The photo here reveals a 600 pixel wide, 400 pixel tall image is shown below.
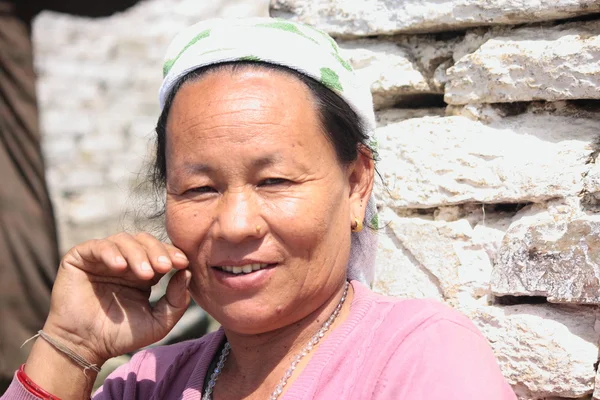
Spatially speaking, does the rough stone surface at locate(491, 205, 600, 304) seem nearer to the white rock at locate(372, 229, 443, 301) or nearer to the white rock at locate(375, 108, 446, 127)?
the white rock at locate(372, 229, 443, 301)

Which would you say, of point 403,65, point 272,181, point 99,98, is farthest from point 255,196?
point 99,98

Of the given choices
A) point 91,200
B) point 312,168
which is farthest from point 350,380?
point 91,200

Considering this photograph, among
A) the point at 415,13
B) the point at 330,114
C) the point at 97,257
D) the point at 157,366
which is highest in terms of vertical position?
the point at 415,13

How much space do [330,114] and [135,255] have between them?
614 millimetres

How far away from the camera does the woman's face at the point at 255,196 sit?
1.83m

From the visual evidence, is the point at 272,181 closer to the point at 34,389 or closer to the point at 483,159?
the point at 483,159

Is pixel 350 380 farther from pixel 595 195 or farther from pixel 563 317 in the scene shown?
pixel 595 195

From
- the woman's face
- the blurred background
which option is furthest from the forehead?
the blurred background

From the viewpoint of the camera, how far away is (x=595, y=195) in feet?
6.76

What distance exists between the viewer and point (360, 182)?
2.10 meters

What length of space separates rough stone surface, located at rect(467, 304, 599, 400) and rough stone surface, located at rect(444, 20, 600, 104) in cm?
60

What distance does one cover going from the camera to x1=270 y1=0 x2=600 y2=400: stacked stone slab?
2.07 meters

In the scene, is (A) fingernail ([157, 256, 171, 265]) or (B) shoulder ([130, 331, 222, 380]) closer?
(A) fingernail ([157, 256, 171, 265])

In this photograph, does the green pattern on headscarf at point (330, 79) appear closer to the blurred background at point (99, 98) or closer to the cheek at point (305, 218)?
the cheek at point (305, 218)
